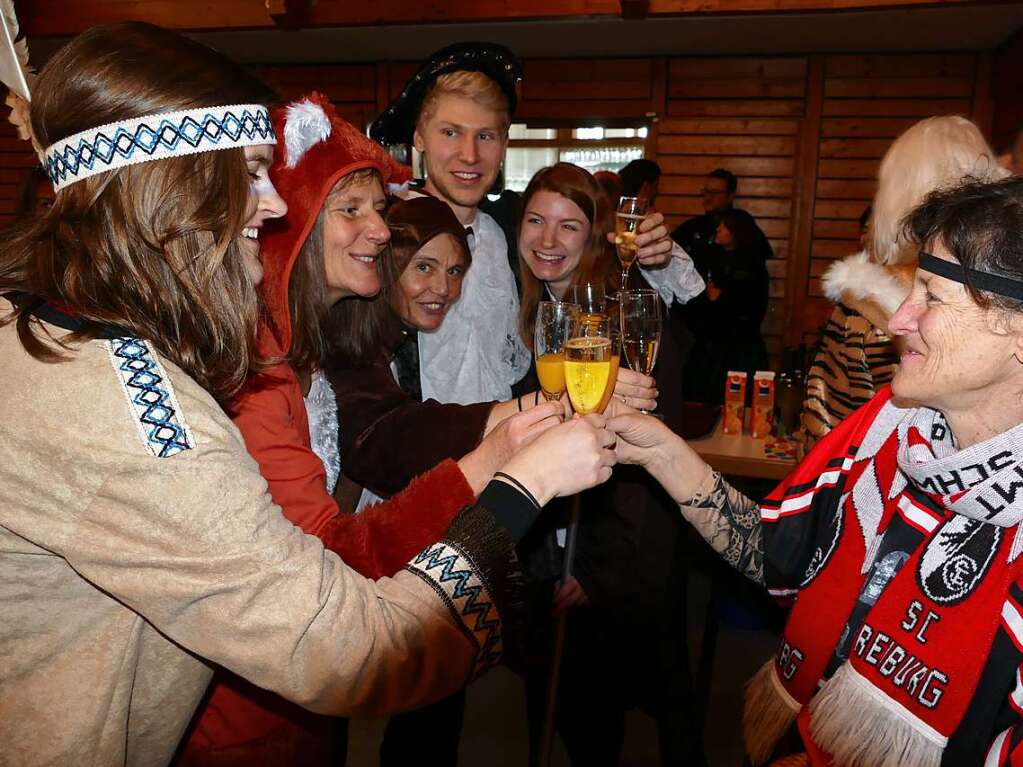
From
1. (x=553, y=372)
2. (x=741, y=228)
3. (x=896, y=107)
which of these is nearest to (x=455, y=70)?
(x=553, y=372)

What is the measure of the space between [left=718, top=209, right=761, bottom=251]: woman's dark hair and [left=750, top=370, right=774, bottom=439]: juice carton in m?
2.90

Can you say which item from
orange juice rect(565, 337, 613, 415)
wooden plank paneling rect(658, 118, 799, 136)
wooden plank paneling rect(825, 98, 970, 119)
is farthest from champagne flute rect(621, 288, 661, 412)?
wooden plank paneling rect(825, 98, 970, 119)

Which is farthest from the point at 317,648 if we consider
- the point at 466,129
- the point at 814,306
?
the point at 814,306

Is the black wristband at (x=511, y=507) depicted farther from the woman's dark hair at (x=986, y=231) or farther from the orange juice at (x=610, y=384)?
the woman's dark hair at (x=986, y=231)

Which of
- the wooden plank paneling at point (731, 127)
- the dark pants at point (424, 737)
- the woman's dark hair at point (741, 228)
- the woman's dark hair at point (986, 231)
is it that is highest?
the wooden plank paneling at point (731, 127)

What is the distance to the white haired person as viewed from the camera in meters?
2.45

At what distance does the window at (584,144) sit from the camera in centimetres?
831

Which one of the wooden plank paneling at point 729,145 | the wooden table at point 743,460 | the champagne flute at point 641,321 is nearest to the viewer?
the champagne flute at point 641,321

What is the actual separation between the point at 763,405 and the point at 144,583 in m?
3.12

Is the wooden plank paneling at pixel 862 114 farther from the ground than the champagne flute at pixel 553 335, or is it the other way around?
the wooden plank paneling at pixel 862 114

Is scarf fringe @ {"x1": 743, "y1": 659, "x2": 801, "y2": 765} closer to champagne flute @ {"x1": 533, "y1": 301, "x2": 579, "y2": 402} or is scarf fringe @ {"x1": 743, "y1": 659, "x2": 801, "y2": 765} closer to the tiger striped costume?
champagne flute @ {"x1": 533, "y1": 301, "x2": 579, "y2": 402}

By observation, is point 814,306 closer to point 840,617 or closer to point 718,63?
point 718,63

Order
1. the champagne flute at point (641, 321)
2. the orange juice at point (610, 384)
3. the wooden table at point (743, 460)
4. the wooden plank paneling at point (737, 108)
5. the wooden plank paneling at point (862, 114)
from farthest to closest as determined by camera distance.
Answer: the wooden plank paneling at point (737, 108), the wooden plank paneling at point (862, 114), the wooden table at point (743, 460), the champagne flute at point (641, 321), the orange juice at point (610, 384)

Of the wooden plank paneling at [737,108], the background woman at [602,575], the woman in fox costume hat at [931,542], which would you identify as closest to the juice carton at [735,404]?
the background woman at [602,575]
